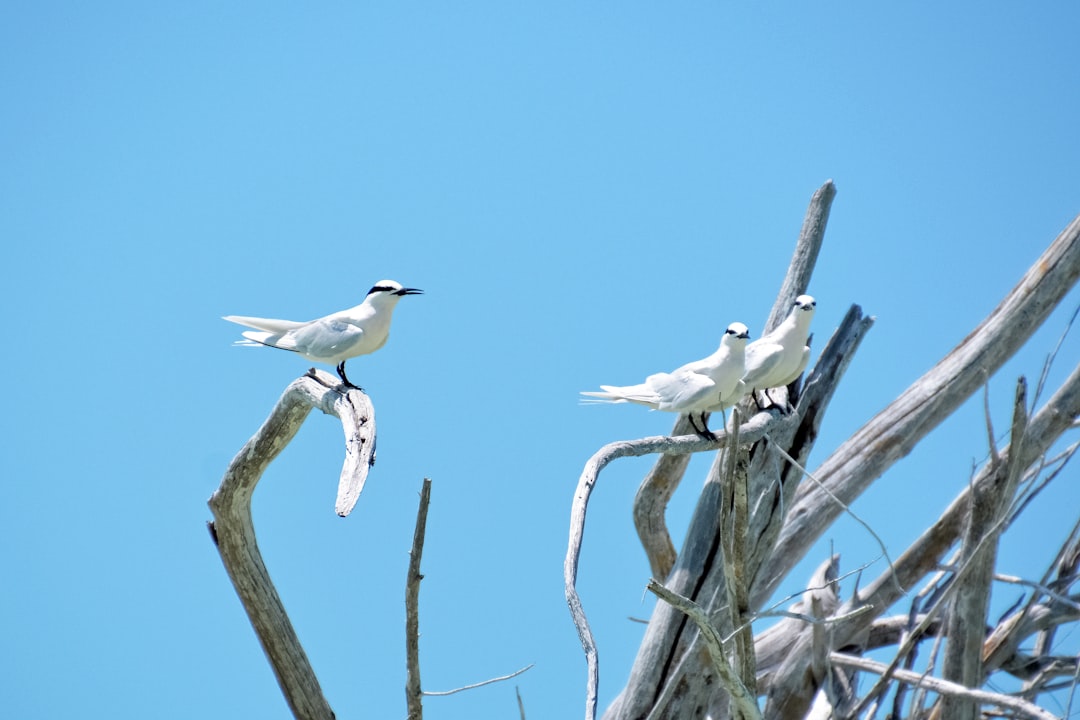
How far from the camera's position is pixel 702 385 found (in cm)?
384

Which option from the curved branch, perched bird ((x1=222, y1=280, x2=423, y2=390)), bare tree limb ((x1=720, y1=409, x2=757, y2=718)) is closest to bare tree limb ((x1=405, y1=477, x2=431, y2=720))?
the curved branch

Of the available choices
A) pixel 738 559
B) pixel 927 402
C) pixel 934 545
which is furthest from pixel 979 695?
pixel 934 545

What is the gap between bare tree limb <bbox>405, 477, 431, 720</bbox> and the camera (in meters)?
2.34

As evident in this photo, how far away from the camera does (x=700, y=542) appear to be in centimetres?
407

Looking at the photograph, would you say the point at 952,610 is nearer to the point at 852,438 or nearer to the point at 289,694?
the point at 852,438

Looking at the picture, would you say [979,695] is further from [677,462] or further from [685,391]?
[677,462]

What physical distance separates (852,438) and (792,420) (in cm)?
49

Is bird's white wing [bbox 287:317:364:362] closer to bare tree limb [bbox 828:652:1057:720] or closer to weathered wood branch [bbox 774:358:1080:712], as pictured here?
bare tree limb [bbox 828:652:1057:720]

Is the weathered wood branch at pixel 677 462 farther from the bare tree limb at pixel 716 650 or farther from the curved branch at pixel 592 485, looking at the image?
the bare tree limb at pixel 716 650

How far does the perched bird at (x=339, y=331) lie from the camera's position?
3.64 m

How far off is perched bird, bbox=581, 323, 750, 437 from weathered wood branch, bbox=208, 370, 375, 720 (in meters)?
1.13

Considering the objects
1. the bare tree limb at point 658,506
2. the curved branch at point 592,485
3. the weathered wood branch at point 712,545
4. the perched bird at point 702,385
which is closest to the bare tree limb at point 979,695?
the weathered wood branch at point 712,545

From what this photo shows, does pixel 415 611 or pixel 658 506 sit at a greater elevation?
pixel 658 506

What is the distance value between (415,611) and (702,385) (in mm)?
1652
